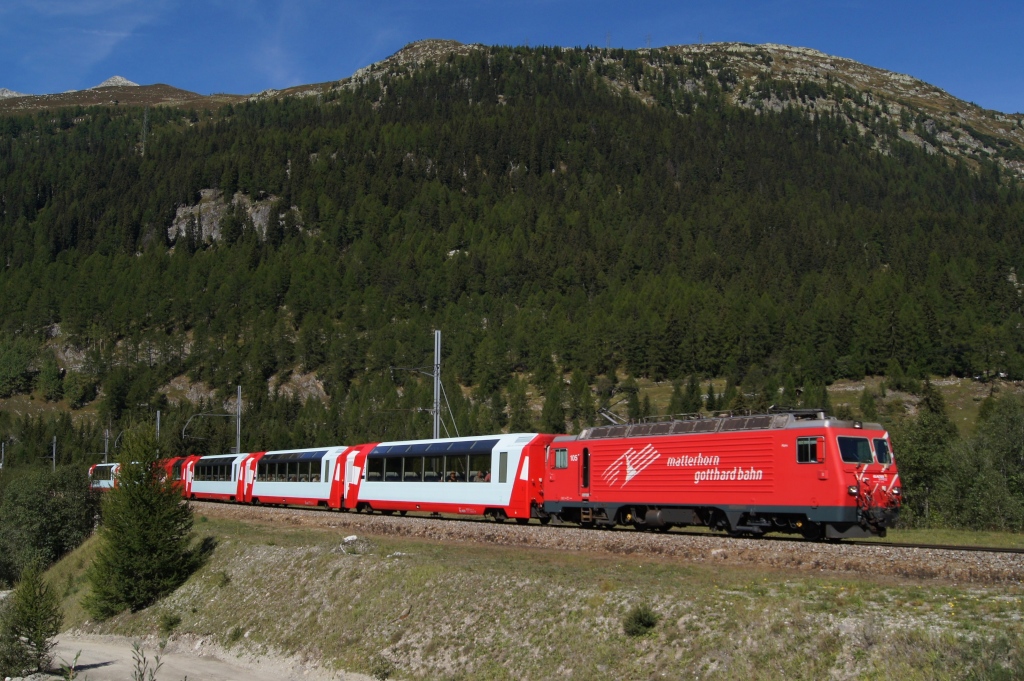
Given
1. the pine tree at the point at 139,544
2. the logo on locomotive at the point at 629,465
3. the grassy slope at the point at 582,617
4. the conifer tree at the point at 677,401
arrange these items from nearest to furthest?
Answer: the grassy slope at the point at 582,617 < the logo on locomotive at the point at 629,465 < the pine tree at the point at 139,544 < the conifer tree at the point at 677,401

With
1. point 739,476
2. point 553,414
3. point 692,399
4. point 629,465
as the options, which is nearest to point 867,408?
point 692,399

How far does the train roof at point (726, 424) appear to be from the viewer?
86.1 ft

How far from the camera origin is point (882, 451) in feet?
86.4

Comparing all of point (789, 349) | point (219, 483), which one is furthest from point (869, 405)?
point (219, 483)

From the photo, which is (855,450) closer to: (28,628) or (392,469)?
(392,469)

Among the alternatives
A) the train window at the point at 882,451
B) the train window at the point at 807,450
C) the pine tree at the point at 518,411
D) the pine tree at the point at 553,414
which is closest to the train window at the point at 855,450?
the train window at the point at 882,451

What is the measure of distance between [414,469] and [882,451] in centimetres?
2222

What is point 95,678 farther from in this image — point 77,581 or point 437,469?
point 77,581

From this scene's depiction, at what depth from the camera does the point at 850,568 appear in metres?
20.3

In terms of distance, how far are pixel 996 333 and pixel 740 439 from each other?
145 metres

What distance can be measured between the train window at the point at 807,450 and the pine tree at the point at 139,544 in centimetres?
2652

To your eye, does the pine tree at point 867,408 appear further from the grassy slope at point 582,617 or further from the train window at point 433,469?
the grassy slope at point 582,617

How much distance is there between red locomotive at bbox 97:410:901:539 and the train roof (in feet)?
0.15

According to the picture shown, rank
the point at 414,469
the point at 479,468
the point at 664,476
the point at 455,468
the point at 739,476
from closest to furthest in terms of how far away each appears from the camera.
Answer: the point at 739,476 → the point at 664,476 → the point at 479,468 → the point at 455,468 → the point at 414,469
